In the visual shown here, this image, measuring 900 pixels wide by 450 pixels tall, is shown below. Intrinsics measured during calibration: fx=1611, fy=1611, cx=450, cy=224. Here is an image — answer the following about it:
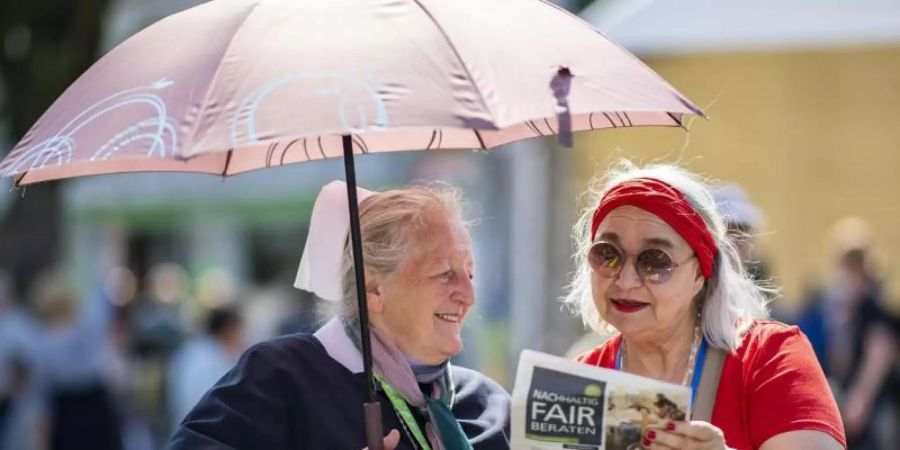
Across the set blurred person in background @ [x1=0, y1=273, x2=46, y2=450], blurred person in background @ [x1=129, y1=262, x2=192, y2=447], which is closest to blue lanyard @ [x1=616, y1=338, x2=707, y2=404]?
blurred person in background @ [x1=0, y1=273, x2=46, y2=450]

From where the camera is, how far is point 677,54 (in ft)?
27.1

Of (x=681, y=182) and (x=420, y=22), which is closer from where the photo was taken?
(x=420, y=22)

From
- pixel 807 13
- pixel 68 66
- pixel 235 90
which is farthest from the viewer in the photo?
pixel 68 66

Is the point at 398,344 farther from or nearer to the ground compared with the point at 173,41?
nearer to the ground

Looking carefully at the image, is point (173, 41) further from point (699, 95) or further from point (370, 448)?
point (699, 95)

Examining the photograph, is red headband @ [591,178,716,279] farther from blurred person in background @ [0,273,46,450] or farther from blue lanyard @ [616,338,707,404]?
blurred person in background @ [0,273,46,450]

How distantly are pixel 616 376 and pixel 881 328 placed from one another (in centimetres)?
552

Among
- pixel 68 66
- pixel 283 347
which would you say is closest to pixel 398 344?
pixel 283 347

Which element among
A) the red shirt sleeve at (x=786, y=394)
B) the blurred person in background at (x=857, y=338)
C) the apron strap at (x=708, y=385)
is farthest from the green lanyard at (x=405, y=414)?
the blurred person in background at (x=857, y=338)

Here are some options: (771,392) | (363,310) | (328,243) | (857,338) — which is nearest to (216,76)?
(363,310)

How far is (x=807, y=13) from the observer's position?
26.5 ft

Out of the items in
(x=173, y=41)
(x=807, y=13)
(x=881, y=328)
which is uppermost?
(x=807, y=13)

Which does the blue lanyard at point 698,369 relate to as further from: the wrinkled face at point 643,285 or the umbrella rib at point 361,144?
the umbrella rib at point 361,144

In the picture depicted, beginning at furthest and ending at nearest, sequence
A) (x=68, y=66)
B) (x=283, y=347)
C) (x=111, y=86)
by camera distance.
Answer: (x=68, y=66)
(x=283, y=347)
(x=111, y=86)
